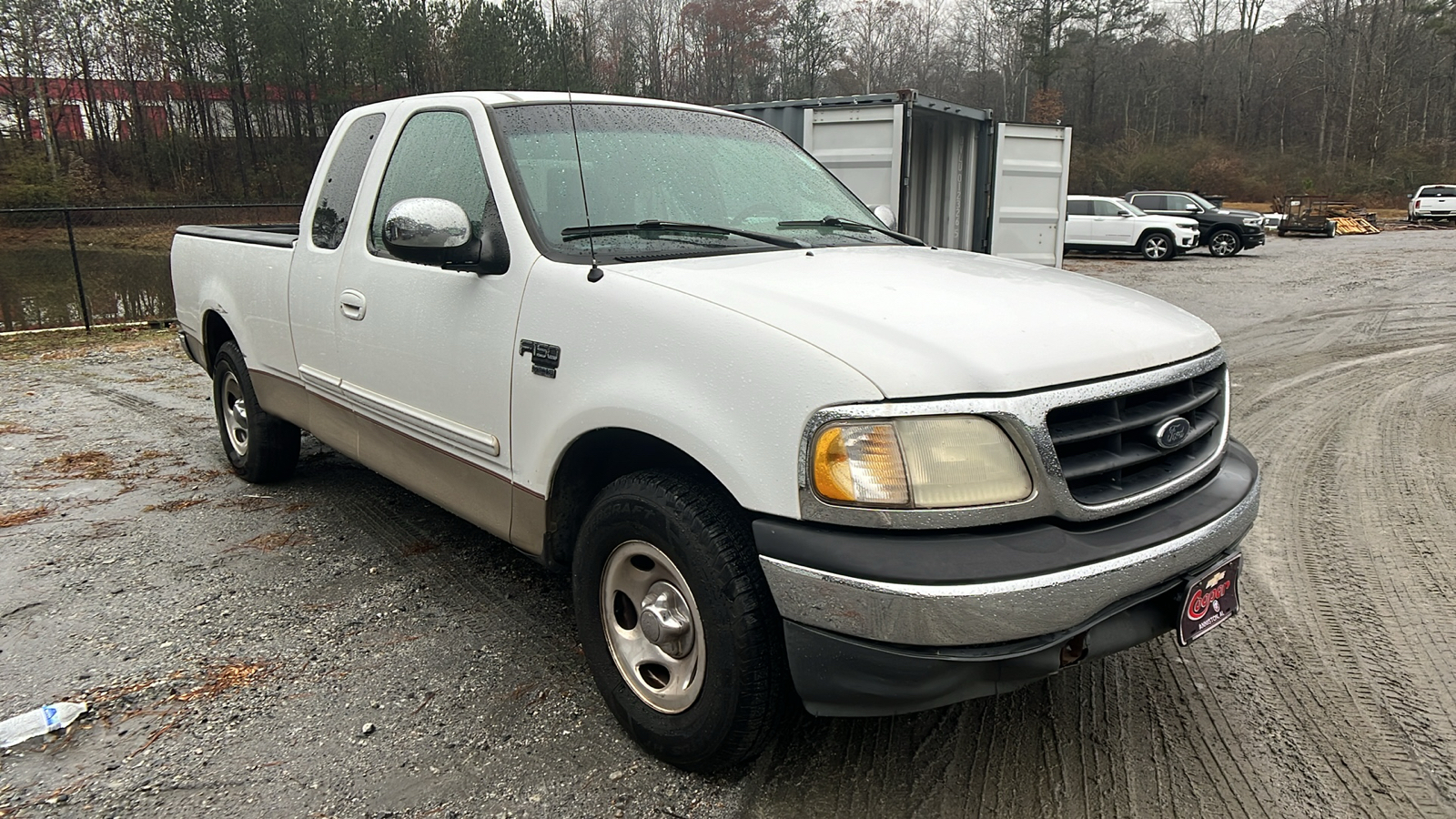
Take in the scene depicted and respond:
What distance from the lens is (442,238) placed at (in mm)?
2766

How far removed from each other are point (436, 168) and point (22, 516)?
3295mm

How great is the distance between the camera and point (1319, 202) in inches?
1519

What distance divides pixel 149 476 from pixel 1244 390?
8.27 metres

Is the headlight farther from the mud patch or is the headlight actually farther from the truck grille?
the mud patch

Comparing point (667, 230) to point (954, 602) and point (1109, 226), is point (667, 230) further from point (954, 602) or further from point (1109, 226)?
point (1109, 226)

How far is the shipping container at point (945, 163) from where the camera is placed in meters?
9.23

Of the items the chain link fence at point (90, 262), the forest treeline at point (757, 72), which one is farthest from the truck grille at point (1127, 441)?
the forest treeline at point (757, 72)

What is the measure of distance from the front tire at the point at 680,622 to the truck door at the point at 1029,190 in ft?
29.0

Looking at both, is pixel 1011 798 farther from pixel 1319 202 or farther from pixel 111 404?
pixel 1319 202

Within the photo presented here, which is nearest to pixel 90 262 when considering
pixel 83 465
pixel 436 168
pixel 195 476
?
pixel 83 465

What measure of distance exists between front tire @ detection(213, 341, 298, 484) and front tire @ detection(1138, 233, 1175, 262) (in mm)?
22748

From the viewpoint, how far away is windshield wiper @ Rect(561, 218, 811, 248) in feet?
9.40

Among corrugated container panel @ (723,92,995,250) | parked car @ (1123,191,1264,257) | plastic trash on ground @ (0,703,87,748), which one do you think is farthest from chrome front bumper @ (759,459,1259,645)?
parked car @ (1123,191,1264,257)

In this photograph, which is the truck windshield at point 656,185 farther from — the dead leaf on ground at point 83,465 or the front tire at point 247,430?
the dead leaf on ground at point 83,465
